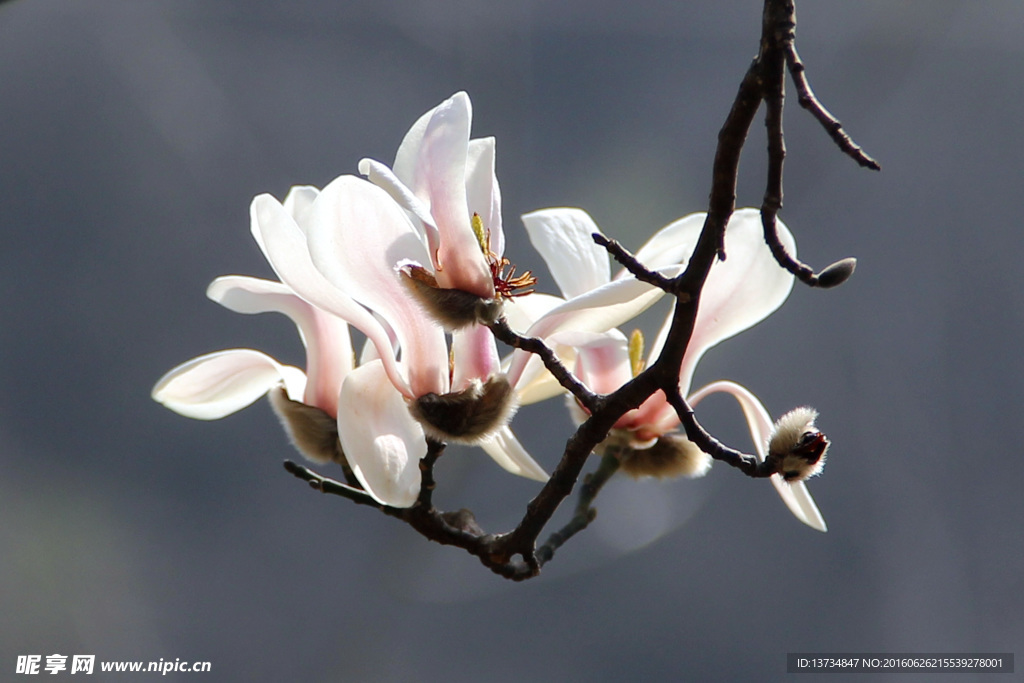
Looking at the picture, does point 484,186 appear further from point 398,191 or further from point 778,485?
point 778,485

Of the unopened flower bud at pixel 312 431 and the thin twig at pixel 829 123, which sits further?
the unopened flower bud at pixel 312 431

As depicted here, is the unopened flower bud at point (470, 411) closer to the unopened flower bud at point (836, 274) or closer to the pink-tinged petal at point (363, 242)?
the pink-tinged petal at point (363, 242)

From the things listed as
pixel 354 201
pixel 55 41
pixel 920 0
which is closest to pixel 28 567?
pixel 55 41

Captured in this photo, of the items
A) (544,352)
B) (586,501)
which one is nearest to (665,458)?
(586,501)

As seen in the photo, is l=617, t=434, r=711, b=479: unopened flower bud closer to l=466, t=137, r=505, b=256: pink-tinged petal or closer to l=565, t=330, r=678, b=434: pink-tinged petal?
l=565, t=330, r=678, b=434: pink-tinged petal

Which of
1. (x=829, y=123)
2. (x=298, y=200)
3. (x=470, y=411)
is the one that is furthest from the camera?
(x=298, y=200)

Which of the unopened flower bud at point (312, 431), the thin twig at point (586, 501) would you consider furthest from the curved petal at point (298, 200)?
the thin twig at point (586, 501)

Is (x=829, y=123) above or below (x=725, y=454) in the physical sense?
above

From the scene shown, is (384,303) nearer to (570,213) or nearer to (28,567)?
(570,213)
